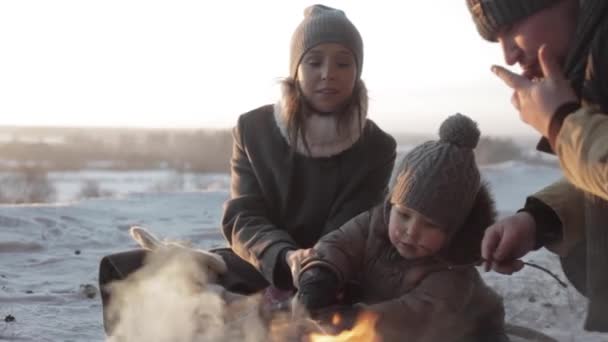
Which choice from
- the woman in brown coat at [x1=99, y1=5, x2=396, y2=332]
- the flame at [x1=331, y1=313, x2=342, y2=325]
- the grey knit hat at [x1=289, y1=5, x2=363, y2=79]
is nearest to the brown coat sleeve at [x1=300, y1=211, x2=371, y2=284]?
the flame at [x1=331, y1=313, x2=342, y2=325]

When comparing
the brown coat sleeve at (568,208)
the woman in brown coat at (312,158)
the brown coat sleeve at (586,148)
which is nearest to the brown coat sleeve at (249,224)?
the woman in brown coat at (312,158)

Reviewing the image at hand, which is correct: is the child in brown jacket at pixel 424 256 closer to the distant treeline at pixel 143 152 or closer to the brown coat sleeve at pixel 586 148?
the brown coat sleeve at pixel 586 148

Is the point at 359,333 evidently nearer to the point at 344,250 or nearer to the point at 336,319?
the point at 336,319

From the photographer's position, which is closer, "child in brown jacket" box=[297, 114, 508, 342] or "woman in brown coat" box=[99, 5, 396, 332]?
→ "child in brown jacket" box=[297, 114, 508, 342]

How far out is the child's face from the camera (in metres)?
2.66

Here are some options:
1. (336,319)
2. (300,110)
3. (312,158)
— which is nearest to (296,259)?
(336,319)

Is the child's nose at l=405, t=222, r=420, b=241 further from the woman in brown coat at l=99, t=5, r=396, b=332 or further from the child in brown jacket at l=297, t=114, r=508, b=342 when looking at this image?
the woman in brown coat at l=99, t=5, r=396, b=332

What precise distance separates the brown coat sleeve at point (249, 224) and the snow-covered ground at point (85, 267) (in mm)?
715

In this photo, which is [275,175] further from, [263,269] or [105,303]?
[105,303]

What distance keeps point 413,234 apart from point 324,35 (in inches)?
45.9

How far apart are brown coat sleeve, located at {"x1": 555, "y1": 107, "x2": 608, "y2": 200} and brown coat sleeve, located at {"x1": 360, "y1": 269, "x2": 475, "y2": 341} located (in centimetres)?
89

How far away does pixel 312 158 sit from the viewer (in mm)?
3482

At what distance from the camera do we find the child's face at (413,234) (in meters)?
2.66

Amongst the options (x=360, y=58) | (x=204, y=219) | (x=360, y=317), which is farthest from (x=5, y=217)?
(x=360, y=317)
